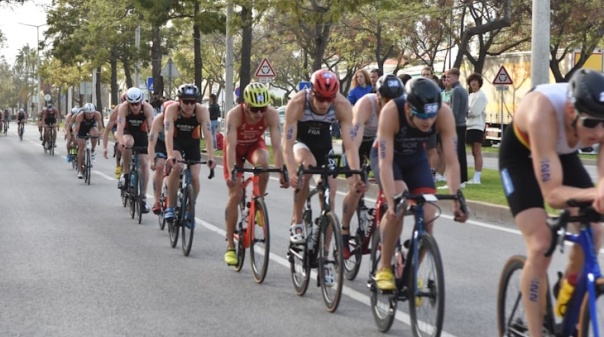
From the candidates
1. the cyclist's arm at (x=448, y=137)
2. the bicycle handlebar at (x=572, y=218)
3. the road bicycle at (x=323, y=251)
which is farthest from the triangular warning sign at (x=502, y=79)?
the bicycle handlebar at (x=572, y=218)

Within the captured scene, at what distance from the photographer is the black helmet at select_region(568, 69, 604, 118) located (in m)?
4.59

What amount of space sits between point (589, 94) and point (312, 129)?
446 centimetres

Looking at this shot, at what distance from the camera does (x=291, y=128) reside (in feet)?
28.1

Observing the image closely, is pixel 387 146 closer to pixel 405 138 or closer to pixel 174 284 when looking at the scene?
pixel 405 138

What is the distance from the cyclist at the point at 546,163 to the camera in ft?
15.4

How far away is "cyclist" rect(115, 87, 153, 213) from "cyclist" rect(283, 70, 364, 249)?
5.41 metres

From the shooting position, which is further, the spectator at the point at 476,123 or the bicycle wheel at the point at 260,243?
the spectator at the point at 476,123

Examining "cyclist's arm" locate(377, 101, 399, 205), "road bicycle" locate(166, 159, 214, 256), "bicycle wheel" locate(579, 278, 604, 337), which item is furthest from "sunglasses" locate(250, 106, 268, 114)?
"bicycle wheel" locate(579, 278, 604, 337)

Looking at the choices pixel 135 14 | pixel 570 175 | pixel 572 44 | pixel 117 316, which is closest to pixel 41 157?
pixel 135 14

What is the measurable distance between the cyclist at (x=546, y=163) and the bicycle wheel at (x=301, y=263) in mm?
2881

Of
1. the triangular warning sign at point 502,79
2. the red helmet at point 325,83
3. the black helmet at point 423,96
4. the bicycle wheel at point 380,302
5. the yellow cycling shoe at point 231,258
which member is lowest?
the yellow cycling shoe at point 231,258

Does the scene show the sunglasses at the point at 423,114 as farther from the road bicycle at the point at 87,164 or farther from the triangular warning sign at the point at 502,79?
the triangular warning sign at the point at 502,79

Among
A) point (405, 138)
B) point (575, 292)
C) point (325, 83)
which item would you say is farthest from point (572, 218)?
point (325, 83)

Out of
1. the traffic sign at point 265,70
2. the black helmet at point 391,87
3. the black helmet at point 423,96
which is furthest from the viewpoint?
the traffic sign at point 265,70
